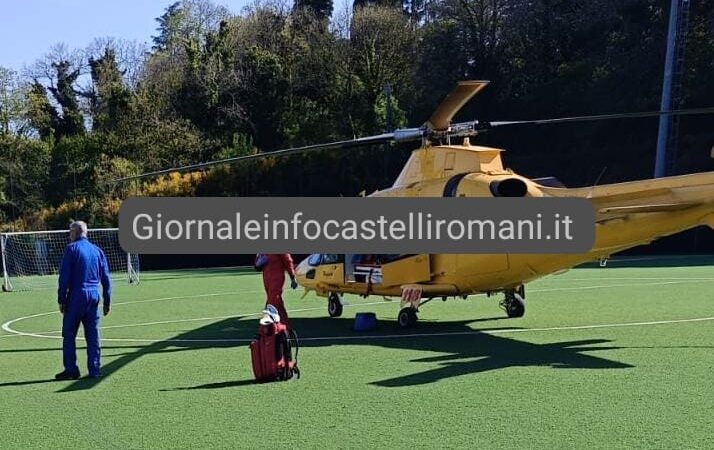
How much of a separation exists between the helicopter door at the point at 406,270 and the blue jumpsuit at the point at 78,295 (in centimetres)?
553

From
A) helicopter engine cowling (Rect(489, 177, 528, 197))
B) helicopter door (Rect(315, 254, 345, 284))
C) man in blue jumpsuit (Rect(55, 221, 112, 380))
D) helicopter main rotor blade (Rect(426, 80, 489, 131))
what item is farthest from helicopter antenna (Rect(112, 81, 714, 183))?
helicopter door (Rect(315, 254, 345, 284))

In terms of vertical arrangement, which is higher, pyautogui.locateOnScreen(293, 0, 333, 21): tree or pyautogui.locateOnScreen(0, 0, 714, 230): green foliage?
pyautogui.locateOnScreen(293, 0, 333, 21): tree

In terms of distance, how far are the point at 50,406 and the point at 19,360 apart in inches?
151

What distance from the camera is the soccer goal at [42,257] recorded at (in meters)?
31.3

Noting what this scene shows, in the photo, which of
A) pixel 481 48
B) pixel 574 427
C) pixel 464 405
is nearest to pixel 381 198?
pixel 464 405

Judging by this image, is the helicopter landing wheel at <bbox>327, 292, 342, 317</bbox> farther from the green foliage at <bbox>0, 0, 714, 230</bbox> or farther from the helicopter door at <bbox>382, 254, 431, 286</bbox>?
the green foliage at <bbox>0, 0, 714, 230</bbox>

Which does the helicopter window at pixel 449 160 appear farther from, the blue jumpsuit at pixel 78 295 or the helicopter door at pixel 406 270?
the blue jumpsuit at pixel 78 295

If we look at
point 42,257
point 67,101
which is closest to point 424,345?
point 42,257

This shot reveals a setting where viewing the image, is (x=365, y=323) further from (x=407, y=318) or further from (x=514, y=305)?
(x=514, y=305)

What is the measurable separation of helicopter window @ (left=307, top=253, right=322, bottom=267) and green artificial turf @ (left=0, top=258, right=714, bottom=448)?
105 centimetres

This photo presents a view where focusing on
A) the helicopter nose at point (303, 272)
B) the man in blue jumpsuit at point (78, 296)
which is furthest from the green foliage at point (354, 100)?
the man in blue jumpsuit at point (78, 296)

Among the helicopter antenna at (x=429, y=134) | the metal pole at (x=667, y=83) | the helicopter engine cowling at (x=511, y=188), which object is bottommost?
the helicopter engine cowling at (x=511, y=188)

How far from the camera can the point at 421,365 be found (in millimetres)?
10055

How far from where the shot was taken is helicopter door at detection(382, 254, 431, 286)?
1372 centimetres
